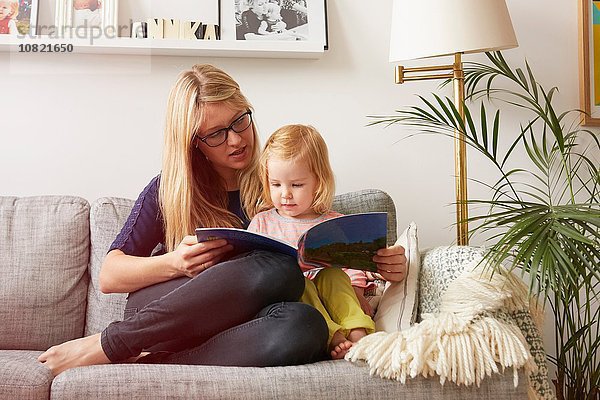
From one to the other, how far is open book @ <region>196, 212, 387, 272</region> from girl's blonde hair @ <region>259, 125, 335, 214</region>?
0.22 meters

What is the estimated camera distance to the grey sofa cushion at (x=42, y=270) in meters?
2.25

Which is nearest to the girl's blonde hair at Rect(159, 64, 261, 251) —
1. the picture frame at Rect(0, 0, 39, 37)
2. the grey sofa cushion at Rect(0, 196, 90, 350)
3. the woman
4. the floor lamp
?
the woman

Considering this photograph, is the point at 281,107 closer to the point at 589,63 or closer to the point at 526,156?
the point at 526,156

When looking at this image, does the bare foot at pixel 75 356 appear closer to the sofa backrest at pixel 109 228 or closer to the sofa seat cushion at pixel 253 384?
the sofa seat cushion at pixel 253 384

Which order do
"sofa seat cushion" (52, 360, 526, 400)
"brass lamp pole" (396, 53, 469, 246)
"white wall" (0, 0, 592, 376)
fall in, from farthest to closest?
"white wall" (0, 0, 592, 376), "brass lamp pole" (396, 53, 469, 246), "sofa seat cushion" (52, 360, 526, 400)

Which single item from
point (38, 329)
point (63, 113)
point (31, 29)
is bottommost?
point (38, 329)

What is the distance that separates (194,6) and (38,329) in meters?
1.17

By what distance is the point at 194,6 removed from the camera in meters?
2.70

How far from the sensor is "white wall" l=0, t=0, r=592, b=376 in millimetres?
2623

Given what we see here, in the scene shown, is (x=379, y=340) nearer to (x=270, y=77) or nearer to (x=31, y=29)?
(x=270, y=77)

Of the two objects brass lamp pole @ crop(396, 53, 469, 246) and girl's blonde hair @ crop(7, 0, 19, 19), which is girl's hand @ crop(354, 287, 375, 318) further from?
girl's blonde hair @ crop(7, 0, 19, 19)

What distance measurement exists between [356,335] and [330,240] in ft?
0.73

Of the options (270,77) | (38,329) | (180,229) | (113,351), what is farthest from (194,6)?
(113,351)

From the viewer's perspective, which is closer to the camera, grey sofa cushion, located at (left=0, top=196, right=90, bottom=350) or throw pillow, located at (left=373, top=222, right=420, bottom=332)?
throw pillow, located at (left=373, top=222, right=420, bottom=332)
